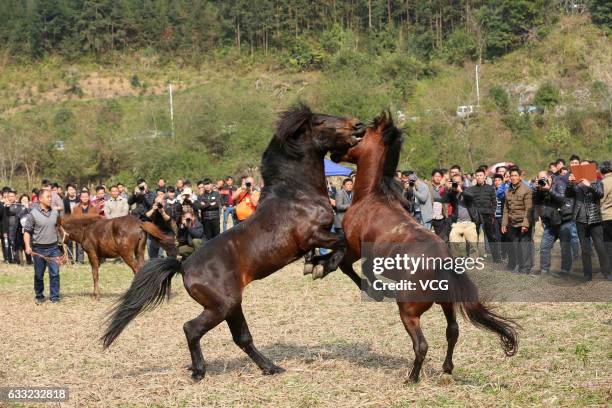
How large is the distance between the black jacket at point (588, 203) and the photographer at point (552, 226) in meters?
0.46

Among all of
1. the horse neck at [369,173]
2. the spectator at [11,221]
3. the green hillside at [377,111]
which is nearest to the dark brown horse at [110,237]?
the spectator at [11,221]

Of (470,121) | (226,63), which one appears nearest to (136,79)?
(226,63)

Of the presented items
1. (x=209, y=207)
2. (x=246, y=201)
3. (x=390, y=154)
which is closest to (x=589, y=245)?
(x=390, y=154)

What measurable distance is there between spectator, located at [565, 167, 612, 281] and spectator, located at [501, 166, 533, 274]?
1117mm

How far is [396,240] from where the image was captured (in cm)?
652

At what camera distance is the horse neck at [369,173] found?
7.12 meters

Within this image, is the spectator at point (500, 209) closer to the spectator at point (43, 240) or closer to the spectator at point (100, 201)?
the spectator at point (43, 240)

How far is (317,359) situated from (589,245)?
5.57 m

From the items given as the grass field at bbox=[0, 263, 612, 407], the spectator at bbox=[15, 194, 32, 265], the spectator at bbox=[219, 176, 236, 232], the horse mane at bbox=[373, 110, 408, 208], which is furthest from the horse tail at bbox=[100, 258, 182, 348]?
the spectator at bbox=[219, 176, 236, 232]

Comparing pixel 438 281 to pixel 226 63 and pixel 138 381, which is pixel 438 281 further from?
pixel 226 63

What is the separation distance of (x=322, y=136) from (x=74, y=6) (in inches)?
3235

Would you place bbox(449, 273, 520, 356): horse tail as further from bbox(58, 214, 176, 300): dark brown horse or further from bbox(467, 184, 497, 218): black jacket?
bbox(58, 214, 176, 300): dark brown horse

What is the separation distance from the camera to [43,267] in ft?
40.2

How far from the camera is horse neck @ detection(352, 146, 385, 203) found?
7.12 meters
